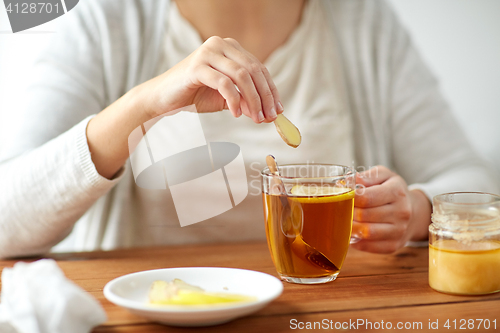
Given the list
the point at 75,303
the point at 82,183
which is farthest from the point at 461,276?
the point at 82,183

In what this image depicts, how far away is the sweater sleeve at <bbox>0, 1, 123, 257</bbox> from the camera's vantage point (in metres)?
0.69

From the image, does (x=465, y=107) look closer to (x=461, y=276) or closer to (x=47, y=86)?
(x=461, y=276)

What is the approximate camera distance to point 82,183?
2.24 feet

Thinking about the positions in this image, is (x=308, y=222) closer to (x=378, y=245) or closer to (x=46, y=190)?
(x=378, y=245)

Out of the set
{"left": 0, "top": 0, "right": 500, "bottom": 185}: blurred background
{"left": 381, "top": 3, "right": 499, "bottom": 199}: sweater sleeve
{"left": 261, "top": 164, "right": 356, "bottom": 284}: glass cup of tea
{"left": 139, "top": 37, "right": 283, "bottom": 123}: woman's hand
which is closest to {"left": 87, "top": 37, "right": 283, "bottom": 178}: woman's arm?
{"left": 139, "top": 37, "right": 283, "bottom": 123}: woman's hand

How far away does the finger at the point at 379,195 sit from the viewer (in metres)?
0.64

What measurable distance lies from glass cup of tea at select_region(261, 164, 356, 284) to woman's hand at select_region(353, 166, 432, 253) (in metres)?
0.10

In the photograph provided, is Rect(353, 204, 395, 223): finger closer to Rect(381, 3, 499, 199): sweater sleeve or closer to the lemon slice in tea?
the lemon slice in tea

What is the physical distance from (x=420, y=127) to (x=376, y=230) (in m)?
0.54

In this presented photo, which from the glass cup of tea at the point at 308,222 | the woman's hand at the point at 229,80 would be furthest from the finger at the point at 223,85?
the glass cup of tea at the point at 308,222

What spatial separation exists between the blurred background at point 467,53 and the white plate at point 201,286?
3.33 feet

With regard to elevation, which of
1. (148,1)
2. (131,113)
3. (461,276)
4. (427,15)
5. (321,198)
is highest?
(148,1)

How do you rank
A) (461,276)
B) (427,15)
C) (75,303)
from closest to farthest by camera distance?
(75,303)
(461,276)
(427,15)

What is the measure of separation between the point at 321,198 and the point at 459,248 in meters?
0.17
